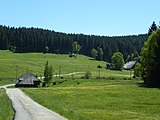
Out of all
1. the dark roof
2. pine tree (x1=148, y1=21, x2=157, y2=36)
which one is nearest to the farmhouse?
the dark roof

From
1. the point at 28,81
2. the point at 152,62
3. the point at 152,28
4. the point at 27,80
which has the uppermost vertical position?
the point at 152,28

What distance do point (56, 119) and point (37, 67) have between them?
166646 mm

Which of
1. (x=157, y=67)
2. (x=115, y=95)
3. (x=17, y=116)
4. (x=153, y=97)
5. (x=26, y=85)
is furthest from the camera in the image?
(x=26, y=85)

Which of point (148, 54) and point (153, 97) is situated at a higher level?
point (148, 54)

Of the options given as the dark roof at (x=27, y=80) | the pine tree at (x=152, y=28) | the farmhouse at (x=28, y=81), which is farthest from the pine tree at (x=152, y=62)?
the dark roof at (x=27, y=80)

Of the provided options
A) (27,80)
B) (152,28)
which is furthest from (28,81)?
(152,28)

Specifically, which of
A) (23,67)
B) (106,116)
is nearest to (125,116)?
(106,116)

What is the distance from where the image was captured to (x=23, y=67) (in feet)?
610

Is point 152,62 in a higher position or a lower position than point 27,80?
higher

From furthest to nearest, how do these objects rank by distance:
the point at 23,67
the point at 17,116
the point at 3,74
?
the point at 23,67, the point at 3,74, the point at 17,116

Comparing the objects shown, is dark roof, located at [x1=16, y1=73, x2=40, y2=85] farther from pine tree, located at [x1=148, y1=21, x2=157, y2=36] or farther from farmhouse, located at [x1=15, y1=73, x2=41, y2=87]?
pine tree, located at [x1=148, y1=21, x2=157, y2=36]

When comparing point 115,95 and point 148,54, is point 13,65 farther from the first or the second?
point 115,95

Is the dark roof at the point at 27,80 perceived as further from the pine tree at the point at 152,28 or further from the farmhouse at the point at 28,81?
the pine tree at the point at 152,28

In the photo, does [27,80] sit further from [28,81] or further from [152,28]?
[152,28]
